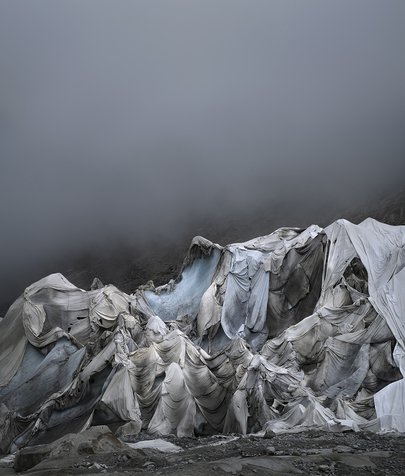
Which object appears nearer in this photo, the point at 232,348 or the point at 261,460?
the point at 261,460

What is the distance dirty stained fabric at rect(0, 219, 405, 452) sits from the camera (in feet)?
51.3

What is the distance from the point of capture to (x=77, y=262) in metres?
53.7

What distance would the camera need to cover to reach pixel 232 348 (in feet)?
58.7

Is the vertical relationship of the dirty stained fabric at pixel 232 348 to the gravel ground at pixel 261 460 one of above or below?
below

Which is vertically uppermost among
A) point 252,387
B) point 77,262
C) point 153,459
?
point 153,459

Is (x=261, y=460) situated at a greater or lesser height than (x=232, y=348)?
greater

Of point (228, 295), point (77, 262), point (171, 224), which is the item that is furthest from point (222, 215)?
point (228, 295)

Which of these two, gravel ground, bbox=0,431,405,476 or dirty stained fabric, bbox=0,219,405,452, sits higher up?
gravel ground, bbox=0,431,405,476

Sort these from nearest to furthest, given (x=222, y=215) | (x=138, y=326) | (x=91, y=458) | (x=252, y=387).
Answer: (x=91, y=458)
(x=252, y=387)
(x=138, y=326)
(x=222, y=215)

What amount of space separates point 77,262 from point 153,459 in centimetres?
4549

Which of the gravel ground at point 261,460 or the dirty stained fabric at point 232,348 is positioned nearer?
the gravel ground at point 261,460

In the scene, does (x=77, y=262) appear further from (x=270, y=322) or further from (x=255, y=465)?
(x=255, y=465)

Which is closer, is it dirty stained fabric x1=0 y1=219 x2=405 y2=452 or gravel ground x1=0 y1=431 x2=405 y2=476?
gravel ground x1=0 y1=431 x2=405 y2=476

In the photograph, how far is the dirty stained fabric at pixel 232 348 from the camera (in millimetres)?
15633
